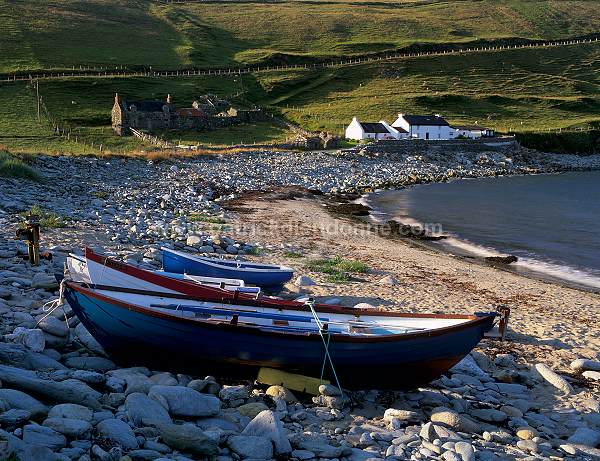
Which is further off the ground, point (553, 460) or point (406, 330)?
point (406, 330)

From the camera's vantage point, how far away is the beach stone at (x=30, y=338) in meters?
10.6

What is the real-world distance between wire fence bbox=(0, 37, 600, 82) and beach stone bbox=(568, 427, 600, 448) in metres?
101

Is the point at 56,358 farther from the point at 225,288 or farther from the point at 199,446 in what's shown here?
the point at 225,288

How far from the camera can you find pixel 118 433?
800 centimetres

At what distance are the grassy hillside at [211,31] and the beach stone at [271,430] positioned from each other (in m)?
107

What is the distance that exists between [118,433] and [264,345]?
144 inches

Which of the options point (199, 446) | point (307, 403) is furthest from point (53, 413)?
point (307, 403)

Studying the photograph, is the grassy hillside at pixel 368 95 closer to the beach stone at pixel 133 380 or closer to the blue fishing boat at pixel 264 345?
the blue fishing boat at pixel 264 345

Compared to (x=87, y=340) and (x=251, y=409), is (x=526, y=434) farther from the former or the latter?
(x=87, y=340)

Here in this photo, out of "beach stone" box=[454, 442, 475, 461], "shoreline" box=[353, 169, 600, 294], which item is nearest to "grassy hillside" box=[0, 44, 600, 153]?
"shoreline" box=[353, 169, 600, 294]

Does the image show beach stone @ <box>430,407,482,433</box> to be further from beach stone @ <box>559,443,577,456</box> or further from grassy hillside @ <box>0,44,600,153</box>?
grassy hillside @ <box>0,44,600,153</box>

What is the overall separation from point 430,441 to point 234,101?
97.2m

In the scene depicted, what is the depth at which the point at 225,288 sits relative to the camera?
49.5ft

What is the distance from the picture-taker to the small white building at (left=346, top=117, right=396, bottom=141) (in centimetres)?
8206
